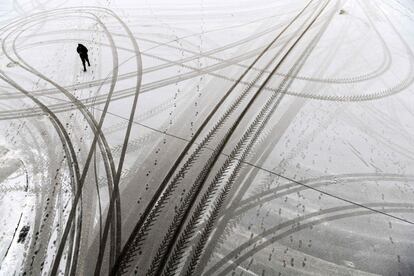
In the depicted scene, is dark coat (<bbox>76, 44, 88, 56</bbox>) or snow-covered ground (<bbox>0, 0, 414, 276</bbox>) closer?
snow-covered ground (<bbox>0, 0, 414, 276</bbox>)

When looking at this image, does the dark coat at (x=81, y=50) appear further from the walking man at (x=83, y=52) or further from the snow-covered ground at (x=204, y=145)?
the snow-covered ground at (x=204, y=145)

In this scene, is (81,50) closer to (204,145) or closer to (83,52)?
(83,52)

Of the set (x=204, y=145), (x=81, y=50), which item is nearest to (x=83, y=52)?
(x=81, y=50)

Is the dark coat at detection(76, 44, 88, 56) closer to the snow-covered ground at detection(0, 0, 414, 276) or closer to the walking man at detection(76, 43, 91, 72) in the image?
the walking man at detection(76, 43, 91, 72)

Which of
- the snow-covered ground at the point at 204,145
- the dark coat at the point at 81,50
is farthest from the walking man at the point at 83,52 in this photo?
the snow-covered ground at the point at 204,145

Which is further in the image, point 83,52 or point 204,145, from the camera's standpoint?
point 83,52

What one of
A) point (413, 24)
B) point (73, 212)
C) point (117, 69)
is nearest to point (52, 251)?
point (73, 212)

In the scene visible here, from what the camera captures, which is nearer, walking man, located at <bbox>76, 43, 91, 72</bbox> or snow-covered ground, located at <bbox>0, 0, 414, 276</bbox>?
snow-covered ground, located at <bbox>0, 0, 414, 276</bbox>

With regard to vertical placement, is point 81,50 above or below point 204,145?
above

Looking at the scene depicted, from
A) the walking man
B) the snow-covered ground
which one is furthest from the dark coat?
the snow-covered ground
